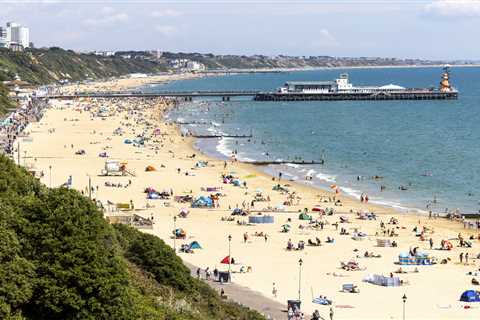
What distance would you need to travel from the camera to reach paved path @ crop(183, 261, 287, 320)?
75.8ft

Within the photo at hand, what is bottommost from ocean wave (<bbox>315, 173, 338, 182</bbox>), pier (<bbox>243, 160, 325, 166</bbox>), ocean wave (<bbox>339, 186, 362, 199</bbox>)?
ocean wave (<bbox>339, 186, 362, 199</bbox>)

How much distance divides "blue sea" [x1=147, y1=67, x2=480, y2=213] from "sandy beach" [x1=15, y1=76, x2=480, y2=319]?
398 cm

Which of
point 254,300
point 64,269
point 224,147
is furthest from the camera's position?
point 224,147

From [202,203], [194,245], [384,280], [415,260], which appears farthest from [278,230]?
[384,280]

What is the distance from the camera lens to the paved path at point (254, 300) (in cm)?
2312

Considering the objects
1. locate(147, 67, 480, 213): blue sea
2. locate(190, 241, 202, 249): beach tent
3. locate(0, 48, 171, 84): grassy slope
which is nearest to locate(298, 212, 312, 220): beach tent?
locate(147, 67, 480, 213): blue sea

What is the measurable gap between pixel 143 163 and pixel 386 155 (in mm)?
19219

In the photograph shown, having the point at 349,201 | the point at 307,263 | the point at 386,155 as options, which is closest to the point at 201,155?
the point at 386,155

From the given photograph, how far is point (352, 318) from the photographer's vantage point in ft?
76.4

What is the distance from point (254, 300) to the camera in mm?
24438

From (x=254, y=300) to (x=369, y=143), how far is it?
49.3m

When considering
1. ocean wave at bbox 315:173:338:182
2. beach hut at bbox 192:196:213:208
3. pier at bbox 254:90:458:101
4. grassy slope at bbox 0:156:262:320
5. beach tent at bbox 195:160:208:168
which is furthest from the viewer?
pier at bbox 254:90:458:101

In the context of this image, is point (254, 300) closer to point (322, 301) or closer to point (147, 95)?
point (322, 301)

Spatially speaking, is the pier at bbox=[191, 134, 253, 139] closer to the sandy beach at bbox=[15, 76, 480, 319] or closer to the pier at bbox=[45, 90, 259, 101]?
the sandy beach at bbox=[15, 76, 480, 319]
